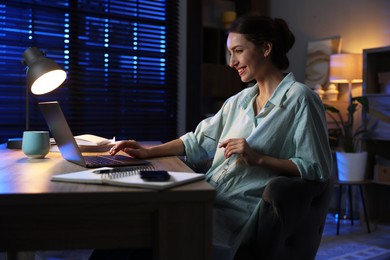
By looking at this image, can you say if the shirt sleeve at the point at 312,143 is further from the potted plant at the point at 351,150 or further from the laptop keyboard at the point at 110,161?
the potted plant at the point at 351,150

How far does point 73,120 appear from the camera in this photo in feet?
11.9

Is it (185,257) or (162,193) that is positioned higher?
(162,193)

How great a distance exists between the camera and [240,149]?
1.31 m

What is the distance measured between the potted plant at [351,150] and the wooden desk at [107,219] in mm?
2853

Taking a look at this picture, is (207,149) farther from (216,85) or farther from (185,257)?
(216,85)

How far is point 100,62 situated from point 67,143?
2.51m

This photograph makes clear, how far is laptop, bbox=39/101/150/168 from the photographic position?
1.30 meters

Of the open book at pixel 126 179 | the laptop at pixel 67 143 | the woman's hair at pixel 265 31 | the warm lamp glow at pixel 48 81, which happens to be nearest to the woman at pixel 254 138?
the woman's hair at pixel 265 31

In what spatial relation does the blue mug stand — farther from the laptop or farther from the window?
the window

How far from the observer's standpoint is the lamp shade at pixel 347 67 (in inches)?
147

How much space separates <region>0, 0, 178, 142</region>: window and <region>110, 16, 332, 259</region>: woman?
211 cm

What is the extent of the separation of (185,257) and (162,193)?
0.15 meters

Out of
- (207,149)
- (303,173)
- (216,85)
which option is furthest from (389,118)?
(303,173)

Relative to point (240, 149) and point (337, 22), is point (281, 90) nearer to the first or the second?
point (240, 149)
